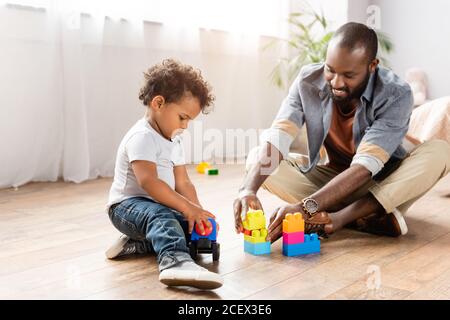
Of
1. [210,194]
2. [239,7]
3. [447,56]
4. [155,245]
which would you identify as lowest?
[210,194]

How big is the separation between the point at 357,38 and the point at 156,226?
848 millimetres

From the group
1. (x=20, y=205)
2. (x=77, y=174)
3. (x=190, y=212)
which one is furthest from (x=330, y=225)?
(x=77, y=174)

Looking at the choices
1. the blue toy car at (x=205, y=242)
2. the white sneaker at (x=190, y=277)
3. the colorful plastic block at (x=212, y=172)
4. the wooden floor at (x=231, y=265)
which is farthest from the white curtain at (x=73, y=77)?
the white sneaker at (x=190, y=277)

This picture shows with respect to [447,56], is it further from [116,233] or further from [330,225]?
[116,233]

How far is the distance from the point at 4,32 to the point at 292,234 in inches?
69.4

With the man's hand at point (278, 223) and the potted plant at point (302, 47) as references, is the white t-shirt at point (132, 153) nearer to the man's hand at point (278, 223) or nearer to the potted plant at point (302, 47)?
the man's hand at point (278, 223)

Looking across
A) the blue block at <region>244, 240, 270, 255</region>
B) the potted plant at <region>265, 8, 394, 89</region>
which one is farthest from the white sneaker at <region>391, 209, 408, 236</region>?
the potted plant at <region>265, 8, 394, 89</region>

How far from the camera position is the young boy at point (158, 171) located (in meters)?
1.47

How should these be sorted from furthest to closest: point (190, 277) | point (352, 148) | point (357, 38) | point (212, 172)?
point (212, 172)
point (352, 148)
point (357, 38)
point (190, 277)

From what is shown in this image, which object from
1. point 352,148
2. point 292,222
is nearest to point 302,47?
point 352,148

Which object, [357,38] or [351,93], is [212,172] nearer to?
[351,93]

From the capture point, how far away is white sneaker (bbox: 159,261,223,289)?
1236mm

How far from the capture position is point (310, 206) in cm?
165

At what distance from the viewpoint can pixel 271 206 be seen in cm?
229
